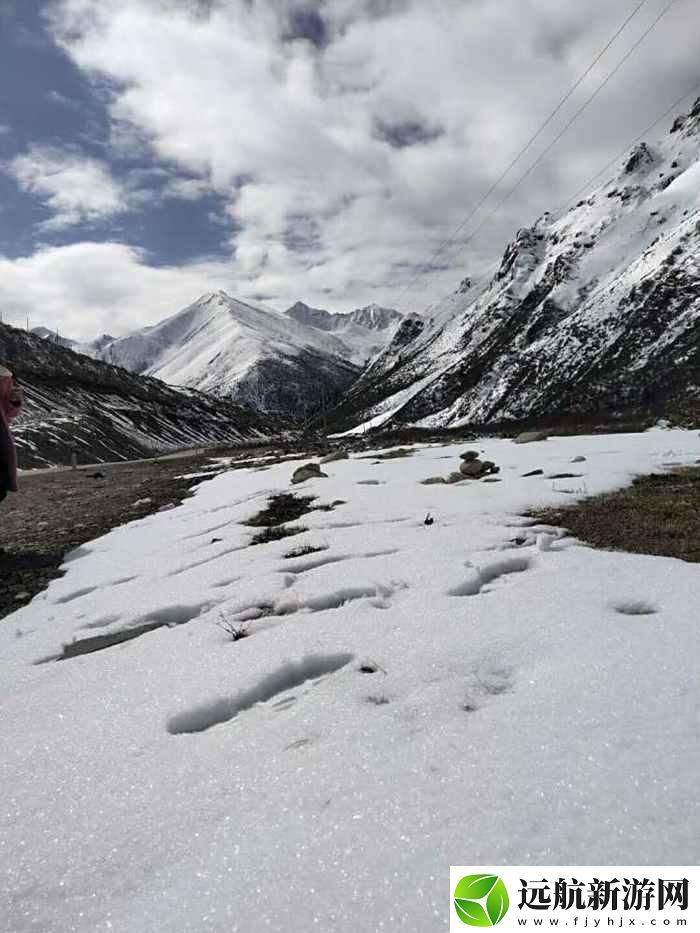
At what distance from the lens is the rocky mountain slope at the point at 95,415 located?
76.4m

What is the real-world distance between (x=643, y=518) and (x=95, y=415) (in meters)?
114

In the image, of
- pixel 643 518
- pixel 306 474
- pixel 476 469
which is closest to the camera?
pixel 643 518

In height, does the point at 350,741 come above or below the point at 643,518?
below

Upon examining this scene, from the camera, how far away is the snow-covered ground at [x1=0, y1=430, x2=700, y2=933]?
271 cm

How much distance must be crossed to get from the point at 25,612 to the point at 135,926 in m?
7.55

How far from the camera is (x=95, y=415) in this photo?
10738 cm

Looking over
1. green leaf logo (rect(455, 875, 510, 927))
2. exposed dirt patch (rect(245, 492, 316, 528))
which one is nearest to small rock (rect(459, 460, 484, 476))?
exposed dirt patch (rect(245, 492, 316, 528))

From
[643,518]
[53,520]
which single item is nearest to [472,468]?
[643,518]

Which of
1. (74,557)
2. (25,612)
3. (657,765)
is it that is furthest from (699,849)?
(74,557)

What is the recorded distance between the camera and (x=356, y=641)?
5.25 metres

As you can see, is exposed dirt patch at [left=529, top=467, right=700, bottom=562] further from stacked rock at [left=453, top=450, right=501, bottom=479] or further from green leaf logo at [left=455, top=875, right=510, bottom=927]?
green leaf logo at [left=455, top=875, right=510, bottom=927]

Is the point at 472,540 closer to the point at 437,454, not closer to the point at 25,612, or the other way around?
the point at 25,612

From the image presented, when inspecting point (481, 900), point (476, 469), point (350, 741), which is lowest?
point (481, 900)

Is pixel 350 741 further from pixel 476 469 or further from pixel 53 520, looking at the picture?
pixel 53 520
